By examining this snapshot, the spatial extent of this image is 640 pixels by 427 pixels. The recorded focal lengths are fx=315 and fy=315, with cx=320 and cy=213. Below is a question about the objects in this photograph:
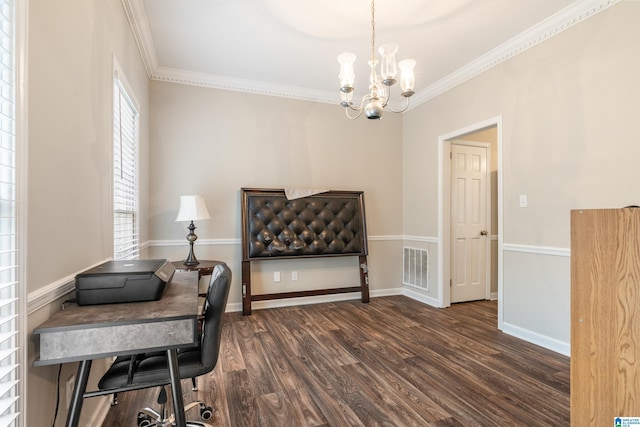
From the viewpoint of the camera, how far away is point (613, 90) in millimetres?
2318

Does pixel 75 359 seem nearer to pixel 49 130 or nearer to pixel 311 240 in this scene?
pixel 49 130

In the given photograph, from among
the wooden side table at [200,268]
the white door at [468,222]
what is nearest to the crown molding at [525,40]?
the white door at [468,222]

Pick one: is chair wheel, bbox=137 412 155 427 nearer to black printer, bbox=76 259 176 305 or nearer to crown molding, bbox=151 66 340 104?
black printer, bbox=76 259 176 305

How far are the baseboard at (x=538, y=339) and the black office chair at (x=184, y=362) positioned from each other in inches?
109

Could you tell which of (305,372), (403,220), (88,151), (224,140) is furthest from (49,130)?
(403,220)

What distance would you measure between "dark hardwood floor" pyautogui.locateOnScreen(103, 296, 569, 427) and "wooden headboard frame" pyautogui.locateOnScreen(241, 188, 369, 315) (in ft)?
2.31

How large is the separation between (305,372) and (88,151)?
6.53 ft

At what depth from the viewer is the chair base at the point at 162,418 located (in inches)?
62.7

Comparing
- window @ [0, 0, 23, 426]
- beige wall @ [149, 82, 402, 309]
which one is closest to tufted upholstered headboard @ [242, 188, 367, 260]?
beige wall @ [149, 82, 402, 309]

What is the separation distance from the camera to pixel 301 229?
3910mm

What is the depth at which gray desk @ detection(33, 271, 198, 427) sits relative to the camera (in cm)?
108

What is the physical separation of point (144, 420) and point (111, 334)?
0.90 m

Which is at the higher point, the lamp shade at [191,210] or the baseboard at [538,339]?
the lamp shade at [191,210]

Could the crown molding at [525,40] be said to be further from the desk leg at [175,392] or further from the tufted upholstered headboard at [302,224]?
the desk leg at [175,392]
